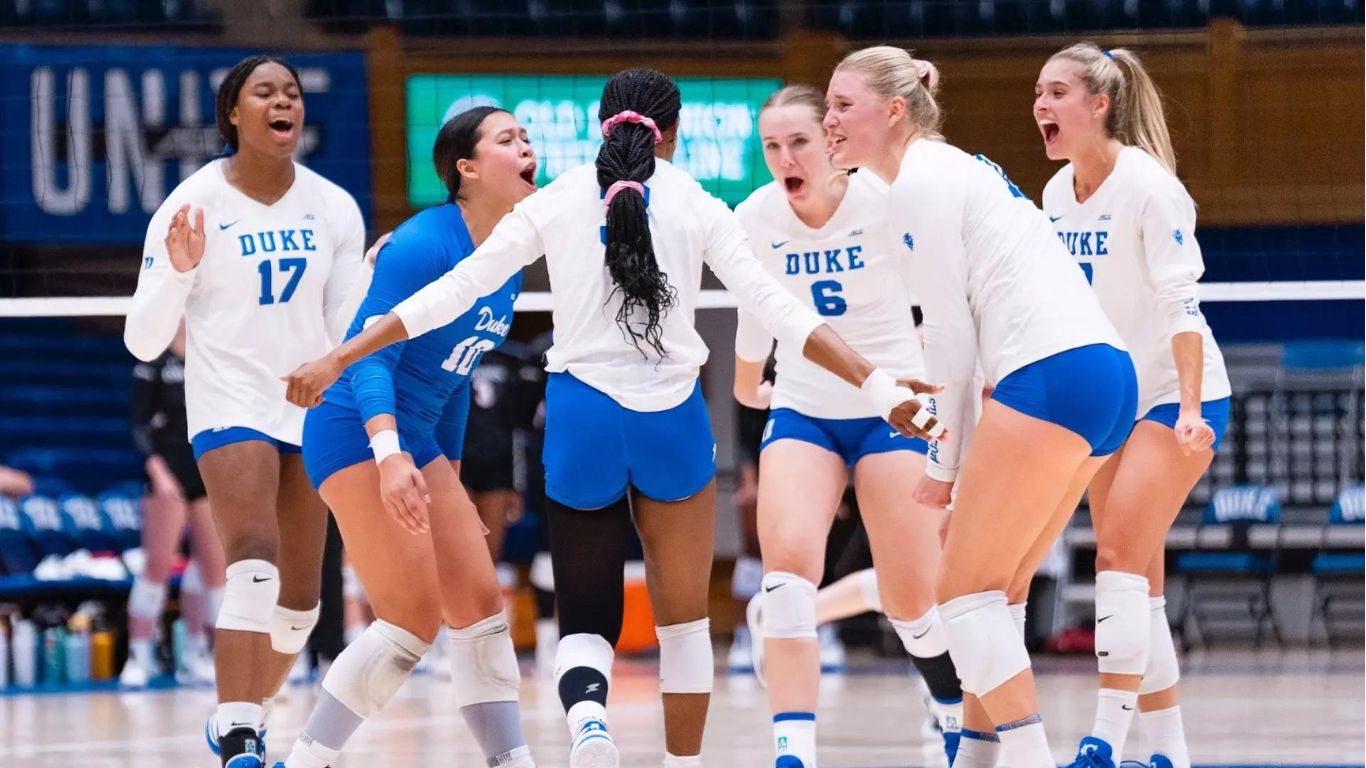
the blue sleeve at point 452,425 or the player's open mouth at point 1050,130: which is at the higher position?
the player's open mouth at point 1050,130

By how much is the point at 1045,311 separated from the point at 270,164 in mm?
2354

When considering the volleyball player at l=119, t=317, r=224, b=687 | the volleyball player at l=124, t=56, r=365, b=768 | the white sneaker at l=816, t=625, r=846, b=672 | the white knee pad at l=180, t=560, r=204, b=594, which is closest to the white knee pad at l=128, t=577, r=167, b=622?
the volleyball player at l=119, t=317, r=224, b=687

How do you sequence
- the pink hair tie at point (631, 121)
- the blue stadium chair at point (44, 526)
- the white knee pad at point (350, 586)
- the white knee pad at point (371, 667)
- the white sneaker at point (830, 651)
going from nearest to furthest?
the pink hair tie at point (631, 121) < the white knee pad at point (371, 667) < the white sneaker at point (830, 651) < the white knee pad at point (350, 586) < the blue stadium chair at point (44, 526)

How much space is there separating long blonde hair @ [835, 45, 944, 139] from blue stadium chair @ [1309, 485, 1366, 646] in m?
7.14

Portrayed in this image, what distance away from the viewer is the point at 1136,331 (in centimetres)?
507

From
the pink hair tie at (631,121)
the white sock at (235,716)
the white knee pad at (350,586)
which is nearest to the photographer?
the pink hair tie at (631,121)

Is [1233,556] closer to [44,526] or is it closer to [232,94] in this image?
[44,526]

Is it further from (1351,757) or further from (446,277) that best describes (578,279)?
(1351,757)

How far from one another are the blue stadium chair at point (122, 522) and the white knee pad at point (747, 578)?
3.48 meters

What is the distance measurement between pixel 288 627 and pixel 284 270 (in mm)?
1038

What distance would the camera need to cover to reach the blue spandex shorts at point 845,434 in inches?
204

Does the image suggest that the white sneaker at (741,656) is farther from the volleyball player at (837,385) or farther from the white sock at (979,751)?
the white sock at (979,751)

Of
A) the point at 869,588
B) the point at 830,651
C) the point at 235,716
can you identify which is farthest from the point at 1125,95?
the point at 830,651

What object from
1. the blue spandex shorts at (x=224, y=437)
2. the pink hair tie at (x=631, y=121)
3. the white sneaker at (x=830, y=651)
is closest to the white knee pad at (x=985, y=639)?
the pink hair tie at (x=631, y=121)
